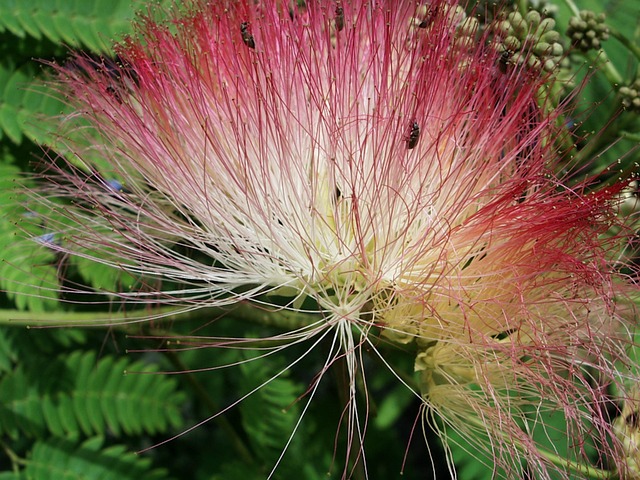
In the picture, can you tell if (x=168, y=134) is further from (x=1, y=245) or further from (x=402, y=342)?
(x=402, y=342)

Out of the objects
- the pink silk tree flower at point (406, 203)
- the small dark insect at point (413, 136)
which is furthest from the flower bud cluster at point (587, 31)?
the small dark insect at point (413, 136)

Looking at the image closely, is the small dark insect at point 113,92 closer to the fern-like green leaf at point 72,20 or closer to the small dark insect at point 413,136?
the fern-like green leaf at point 72,20

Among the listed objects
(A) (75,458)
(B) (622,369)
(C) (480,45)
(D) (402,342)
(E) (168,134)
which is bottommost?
(A) (75,458)

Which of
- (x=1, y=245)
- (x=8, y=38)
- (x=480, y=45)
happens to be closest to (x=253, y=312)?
(x=1, y=245)

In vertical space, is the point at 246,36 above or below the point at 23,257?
above

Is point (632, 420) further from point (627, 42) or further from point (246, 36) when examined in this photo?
point (246, 36)

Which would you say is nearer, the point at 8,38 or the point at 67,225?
the point at 67,225

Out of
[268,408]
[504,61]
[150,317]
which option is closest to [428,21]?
[504,61]
